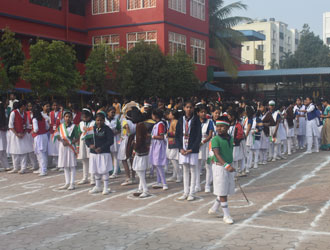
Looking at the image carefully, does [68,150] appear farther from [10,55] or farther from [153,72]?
[153,72]

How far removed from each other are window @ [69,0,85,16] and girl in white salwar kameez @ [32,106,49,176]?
22297 mm

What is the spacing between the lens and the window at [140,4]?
96.5ft

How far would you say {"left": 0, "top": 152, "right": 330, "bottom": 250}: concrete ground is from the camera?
236 inches

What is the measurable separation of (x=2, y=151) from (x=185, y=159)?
6697mm

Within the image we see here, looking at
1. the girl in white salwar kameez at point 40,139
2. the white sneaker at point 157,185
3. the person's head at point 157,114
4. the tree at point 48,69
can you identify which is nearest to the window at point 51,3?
the tree at point 48,69

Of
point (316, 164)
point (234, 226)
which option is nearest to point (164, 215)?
point (234, 226)

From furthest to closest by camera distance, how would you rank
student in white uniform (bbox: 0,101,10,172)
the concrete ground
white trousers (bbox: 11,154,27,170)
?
student in white uniform (bbox: 0,101,10,172)
white trousers (bbox: 11,154,27,170)
the concrete ground

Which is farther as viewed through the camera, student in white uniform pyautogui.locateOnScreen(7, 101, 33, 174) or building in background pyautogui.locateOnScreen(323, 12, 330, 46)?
building in background pyautogui.locateOnScreen(323, 12, 330, 46)

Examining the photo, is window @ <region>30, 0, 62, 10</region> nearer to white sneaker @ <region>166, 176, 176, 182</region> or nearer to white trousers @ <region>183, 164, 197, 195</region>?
white sneaker @ <region>166, 176, 176, 182</region>

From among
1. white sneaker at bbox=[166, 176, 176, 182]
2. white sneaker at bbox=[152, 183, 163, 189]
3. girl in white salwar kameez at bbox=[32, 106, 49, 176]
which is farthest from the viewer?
girl in white salwar kameez at bbox=[32, 106, 49, 176]

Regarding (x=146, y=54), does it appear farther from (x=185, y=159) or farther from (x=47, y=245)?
(x=47, y=245)

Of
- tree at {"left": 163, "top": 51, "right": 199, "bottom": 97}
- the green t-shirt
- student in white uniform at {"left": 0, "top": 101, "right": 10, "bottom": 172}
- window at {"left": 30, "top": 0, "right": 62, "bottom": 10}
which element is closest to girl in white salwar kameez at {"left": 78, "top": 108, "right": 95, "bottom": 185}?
student in white uniform at {"left": 0, "top": 101, "right": 10, "bottom": 172}

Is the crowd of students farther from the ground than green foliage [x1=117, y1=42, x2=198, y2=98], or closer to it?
closer to it

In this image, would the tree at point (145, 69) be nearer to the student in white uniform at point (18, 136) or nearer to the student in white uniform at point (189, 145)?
the student in white uniform at point (18, 136)
